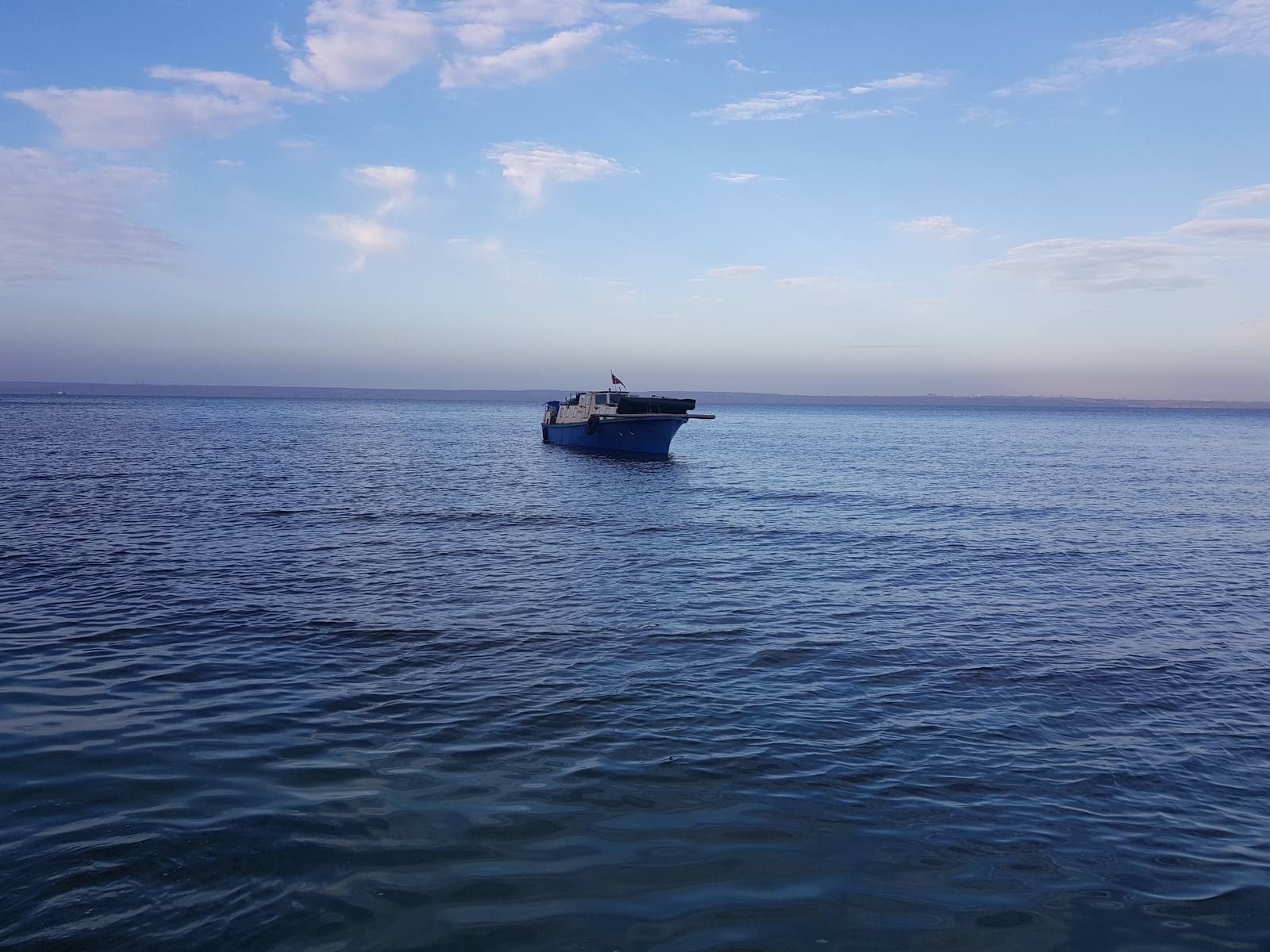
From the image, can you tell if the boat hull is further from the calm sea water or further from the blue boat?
the calm sea water

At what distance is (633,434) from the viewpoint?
189 feet

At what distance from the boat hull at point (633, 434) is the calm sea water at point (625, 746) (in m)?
33.8

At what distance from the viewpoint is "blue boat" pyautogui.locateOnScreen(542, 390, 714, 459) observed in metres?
55.9

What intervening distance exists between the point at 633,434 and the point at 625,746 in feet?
161

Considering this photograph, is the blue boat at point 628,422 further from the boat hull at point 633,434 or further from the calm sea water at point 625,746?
the calm sea water at point 625,746

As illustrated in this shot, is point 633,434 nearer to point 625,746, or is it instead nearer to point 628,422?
point 628,422

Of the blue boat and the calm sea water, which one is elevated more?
the blue boat

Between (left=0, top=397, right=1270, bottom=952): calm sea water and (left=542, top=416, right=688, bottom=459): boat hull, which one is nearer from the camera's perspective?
(left=0, top=397, right=1270, bottom=952): calm sea water

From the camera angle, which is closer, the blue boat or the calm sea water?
the calm sea water

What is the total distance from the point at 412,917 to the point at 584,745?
326 centimetres

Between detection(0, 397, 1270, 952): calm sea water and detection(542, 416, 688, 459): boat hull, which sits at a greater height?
detection(542, 416, 688, 459): boat hull

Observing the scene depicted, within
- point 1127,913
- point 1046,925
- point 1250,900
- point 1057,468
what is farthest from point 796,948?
point 1057,468

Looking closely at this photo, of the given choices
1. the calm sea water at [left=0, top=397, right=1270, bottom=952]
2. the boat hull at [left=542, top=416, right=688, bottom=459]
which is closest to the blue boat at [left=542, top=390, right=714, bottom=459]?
the boat hull at [left=542, top=416, right=688, bottom=459]

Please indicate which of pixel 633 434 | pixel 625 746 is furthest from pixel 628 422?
pixel 625 746
